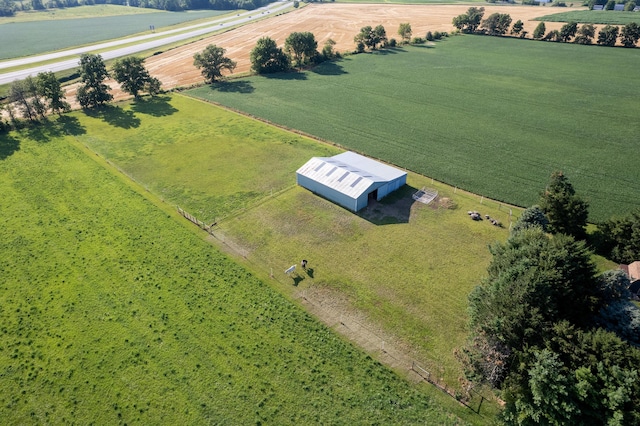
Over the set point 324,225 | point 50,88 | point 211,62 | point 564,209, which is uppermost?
point 211,62

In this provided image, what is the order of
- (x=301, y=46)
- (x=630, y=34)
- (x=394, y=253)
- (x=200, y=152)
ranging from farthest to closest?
(x=630, y=34), (x=301, y=46), (x=200, y=152), (x=394, y=253)

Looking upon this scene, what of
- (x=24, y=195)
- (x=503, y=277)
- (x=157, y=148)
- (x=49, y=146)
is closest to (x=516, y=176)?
(x=503, y=277)

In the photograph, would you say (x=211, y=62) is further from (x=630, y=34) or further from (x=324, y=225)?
(x=630, y=34)

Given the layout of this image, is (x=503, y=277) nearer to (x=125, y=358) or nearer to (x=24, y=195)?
(x=125, y=358)

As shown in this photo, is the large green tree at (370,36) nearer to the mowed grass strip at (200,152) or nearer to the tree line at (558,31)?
the tree line at (558,31)

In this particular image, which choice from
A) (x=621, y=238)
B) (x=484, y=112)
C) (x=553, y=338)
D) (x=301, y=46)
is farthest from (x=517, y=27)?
(x=553, y=338)

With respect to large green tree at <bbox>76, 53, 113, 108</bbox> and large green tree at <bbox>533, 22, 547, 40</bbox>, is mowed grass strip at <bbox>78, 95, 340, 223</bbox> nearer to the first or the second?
large green tree at <bbox>76, 53, 113, 108</bbox>

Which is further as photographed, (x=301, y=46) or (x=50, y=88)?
(x=301, y=46)
